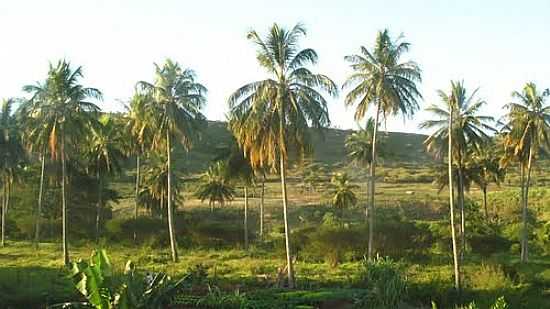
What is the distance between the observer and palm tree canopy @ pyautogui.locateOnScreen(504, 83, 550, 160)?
3900 centimetres

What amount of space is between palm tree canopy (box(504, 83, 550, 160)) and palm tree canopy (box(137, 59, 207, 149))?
19.3m

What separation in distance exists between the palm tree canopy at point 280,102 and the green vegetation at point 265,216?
72mm

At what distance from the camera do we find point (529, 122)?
3925cm

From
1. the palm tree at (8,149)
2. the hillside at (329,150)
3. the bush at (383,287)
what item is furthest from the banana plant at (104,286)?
the hillside at (329,150)

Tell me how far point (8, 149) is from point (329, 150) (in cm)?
8985

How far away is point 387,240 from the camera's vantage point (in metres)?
46.1

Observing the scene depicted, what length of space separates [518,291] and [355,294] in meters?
8.69

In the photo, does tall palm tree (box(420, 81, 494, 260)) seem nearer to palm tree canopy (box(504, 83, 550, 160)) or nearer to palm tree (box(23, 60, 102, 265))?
palm tree canopy (box(504, 83, 550, 160))

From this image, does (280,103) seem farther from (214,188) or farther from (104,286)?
(214,188)

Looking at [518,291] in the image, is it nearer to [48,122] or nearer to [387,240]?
[387,240]

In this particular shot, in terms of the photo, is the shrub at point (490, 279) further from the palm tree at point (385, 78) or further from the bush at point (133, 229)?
the bush at point (133, 229)

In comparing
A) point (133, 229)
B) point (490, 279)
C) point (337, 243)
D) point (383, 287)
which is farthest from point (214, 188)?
point (383, 287)

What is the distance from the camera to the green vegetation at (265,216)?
27.5 meters

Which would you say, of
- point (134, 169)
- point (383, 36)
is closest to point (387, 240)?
point (383, 36)
